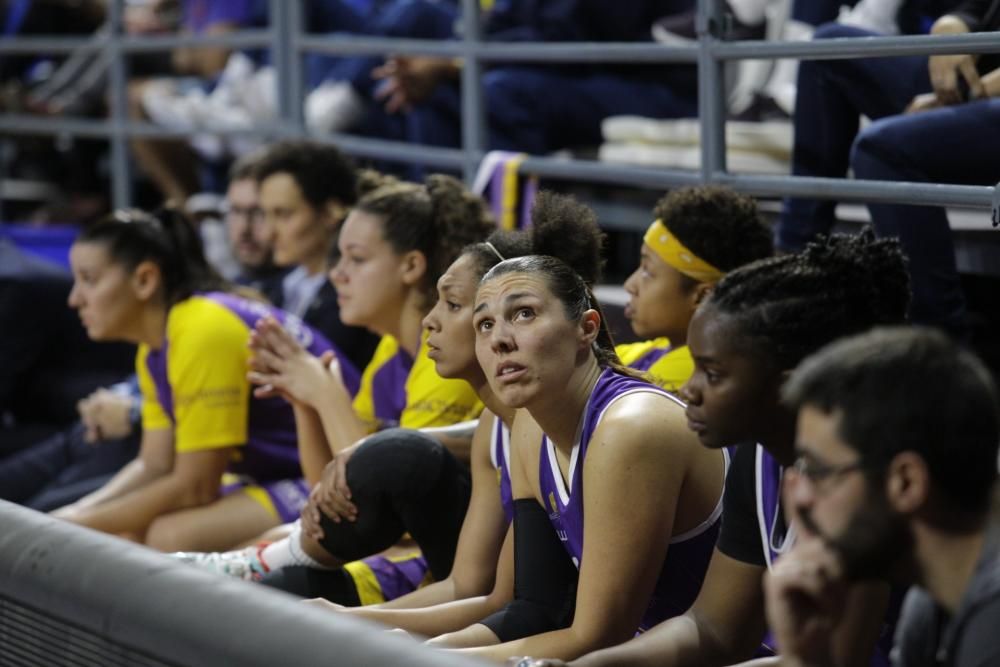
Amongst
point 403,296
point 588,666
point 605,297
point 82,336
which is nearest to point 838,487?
point 588,666

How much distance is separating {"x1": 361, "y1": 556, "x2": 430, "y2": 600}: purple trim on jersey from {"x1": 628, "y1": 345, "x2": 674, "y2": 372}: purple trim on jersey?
659mm

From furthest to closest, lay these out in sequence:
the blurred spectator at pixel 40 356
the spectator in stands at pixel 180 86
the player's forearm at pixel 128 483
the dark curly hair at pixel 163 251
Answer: the spectator in stands at pixel 180 86, the blurred spectator at pixel 40 356, the player's forearm at pixel 128 483, the dark curly hair at pixel 163 251

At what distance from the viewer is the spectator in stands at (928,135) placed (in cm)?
316

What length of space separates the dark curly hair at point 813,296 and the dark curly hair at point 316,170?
2.69 m

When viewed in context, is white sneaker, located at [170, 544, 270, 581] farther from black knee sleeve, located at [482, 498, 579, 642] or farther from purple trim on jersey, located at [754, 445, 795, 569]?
purple trim on jersey, located at [754, 445, 795, 569]

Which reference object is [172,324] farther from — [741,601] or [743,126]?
[741,601]

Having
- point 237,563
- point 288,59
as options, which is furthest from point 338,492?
point 288,59

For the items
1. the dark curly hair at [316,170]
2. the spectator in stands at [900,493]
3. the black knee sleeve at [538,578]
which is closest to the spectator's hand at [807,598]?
the spectator in stands at [900,493]

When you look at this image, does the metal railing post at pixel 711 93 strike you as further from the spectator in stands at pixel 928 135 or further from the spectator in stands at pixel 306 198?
the spectator in stands at pixel 306 198

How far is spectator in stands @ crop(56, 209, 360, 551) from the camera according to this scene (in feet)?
13.1

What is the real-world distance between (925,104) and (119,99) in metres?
4.15

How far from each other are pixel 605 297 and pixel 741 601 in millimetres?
1948

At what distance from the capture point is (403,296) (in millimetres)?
3666

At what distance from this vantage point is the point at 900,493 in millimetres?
1586
